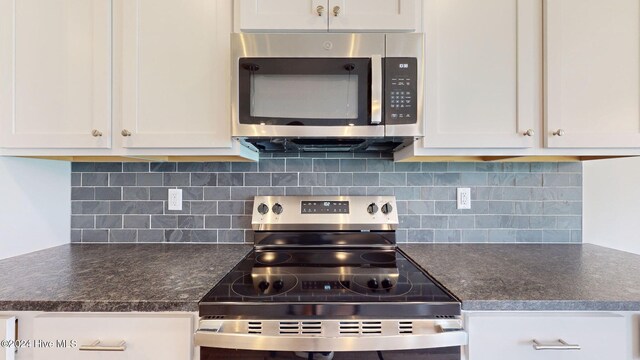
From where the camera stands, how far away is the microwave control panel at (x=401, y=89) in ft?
3.83

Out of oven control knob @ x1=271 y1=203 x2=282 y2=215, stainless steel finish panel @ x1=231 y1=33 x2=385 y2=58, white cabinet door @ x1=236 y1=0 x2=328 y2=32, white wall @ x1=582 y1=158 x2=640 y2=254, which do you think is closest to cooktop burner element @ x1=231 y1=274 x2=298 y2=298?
oven control knob @ x1=271 y1=203 x2=282 y2=215

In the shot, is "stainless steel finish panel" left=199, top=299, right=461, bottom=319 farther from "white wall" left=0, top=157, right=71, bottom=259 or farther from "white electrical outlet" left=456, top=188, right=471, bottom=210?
"white wall" left=0, top=157, right=71, bottom=259

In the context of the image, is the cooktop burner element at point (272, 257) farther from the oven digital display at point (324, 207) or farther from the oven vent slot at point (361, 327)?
the oven vent slot at point (361, 327)

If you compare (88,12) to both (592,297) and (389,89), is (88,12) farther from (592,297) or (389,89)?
(592,297)

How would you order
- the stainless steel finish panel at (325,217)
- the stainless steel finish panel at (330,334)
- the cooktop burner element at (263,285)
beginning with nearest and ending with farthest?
the stainless steel finish panel at (330,334) → the cooktop burner element at (263,285) → the stainless steel finish panel at (325,217)

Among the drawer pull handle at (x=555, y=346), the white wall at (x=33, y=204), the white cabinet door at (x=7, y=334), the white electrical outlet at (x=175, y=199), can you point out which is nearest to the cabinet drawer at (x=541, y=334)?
the drawer pull handle at (x=555, y=346)

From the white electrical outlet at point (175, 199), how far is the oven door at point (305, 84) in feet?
2.08

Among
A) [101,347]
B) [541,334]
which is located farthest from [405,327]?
[101,347]

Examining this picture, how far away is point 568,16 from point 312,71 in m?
1.05

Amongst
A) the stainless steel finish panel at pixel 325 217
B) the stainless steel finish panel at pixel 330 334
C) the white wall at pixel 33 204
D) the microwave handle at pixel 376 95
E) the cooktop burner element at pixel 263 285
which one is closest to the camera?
the stainless steel finish panel at pixel 330 334

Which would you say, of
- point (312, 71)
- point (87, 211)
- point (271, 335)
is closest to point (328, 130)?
point (312, 71)

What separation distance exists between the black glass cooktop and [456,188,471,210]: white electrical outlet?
480 mm

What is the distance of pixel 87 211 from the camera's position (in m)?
1.58

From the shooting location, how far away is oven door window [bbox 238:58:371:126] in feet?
3.82
